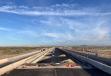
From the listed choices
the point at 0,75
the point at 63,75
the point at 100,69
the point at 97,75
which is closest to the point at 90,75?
the point at 97,75

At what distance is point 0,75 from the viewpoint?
46.3ft

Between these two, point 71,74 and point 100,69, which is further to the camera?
point 100,69

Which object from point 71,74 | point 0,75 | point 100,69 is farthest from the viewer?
point 100,69

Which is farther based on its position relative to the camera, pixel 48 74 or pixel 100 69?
pixel 100 69

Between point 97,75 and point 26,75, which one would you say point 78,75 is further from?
point 26,75

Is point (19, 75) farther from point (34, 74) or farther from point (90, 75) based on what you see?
point (90, 75)

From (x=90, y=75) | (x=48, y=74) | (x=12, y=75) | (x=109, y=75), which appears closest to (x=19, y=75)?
(x=12, y=75)

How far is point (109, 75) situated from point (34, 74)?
4359mm

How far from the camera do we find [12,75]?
1458 centimetres

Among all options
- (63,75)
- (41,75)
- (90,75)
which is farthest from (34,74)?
(90,75)

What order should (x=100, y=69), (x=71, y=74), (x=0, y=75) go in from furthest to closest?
(x=100, y=69), (x=71, y=74), (x=0, y=75)

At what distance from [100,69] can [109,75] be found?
2891 mm

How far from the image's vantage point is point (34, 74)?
606 inches

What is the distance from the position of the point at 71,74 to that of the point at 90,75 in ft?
3.59
